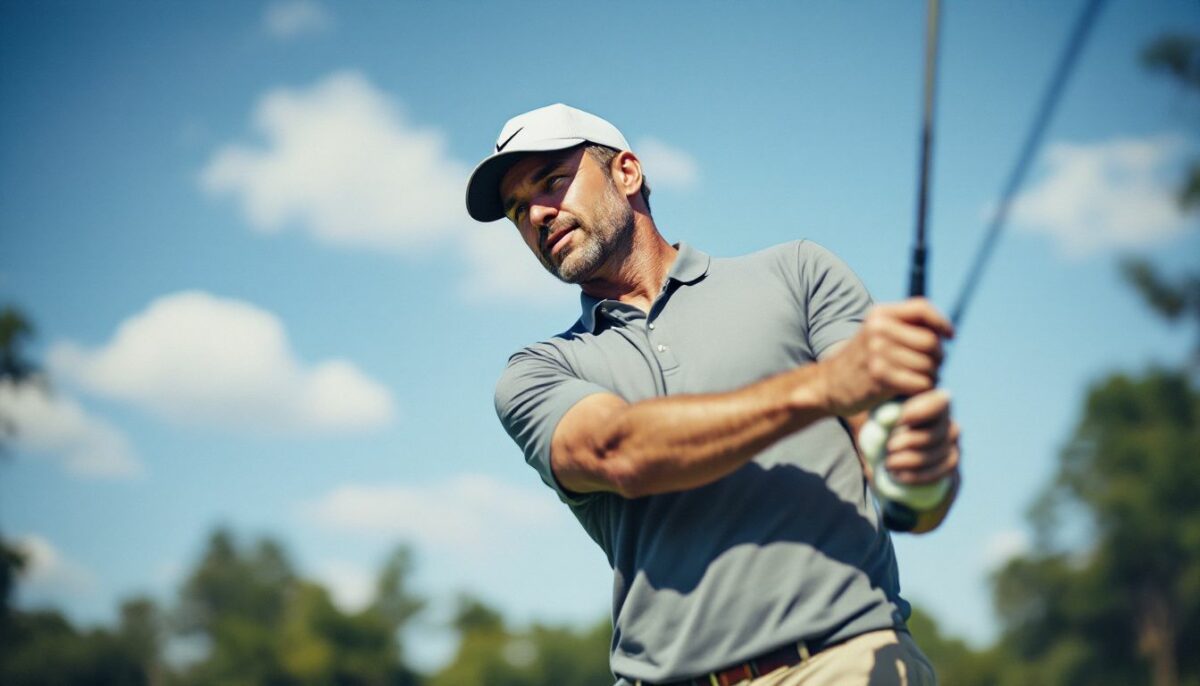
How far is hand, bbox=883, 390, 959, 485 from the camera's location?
2.61 meters

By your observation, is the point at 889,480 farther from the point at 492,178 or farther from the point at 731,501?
the point at 492,178

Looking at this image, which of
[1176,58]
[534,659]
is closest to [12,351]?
[1176,58]

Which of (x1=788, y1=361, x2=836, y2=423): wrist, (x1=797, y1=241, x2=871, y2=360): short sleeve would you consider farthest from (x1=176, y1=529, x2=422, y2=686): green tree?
(x1=788, y1=361, x2=836, y2=423): wrist

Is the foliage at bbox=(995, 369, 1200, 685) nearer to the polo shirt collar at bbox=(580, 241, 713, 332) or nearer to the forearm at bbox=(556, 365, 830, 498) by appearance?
the polo shirt collar at bbox=(580, 241, 713, 332)

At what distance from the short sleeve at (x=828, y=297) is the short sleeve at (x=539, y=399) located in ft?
2.34

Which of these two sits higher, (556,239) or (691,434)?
(556,239)

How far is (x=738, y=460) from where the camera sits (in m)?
3.10

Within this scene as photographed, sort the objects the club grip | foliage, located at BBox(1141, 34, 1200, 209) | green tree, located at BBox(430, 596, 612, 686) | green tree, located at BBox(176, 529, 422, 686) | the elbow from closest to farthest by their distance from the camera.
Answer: the club grip < the elbow < foliage, located at BBox(1141, 34, 1200, 209) < green tree, located at BBox(176, 529, 422, 686) < green tree, located at BBox(430, 596, 612, 686)

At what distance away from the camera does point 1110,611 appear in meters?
68.8

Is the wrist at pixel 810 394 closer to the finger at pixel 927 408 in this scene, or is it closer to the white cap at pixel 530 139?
the finger at pixel 927 408

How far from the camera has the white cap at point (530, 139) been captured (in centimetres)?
452

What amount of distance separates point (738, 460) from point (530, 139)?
187 cm

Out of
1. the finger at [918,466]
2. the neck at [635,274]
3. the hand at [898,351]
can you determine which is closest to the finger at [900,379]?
the hand at [898,351]

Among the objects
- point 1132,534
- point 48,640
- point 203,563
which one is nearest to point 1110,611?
point 1132,534
